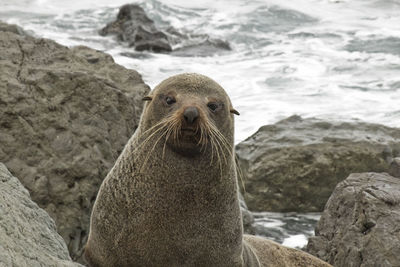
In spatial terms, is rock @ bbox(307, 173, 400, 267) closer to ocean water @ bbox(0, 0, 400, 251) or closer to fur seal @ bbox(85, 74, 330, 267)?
ocean water @ bbox(0, 0, 400, 251)

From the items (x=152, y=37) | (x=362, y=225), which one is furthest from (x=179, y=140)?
(x=152, y=37)

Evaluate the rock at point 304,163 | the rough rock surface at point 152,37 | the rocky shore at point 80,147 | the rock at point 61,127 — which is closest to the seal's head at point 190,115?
the rocky shore at point 80,147

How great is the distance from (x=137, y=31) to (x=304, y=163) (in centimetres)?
1098

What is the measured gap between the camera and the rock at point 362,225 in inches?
250

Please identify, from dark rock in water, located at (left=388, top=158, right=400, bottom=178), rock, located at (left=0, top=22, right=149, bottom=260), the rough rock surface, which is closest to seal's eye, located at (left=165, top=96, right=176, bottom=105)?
rock, located at (left=0, top=22, right=149, bottom=260)

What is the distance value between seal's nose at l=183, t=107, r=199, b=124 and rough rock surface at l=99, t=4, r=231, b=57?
14.2 m

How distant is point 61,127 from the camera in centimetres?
646

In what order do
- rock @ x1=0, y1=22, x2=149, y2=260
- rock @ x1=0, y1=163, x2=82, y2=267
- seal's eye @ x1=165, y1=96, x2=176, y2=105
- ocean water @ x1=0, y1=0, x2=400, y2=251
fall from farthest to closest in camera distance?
ocean water @ x1=0, y1=0, x2=400, y2=251, rock @ x1=0, y1=22, x2=149, y2=260, seal's eye @ x1=165, y1=96, x2=176, y2=105, rock @ x1=0, y1=163, x2=82, y2=267

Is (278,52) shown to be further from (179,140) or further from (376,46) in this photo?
(179,140)

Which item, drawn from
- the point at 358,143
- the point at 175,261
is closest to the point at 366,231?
the point at 175,261

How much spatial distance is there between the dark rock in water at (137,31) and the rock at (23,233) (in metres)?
15.2

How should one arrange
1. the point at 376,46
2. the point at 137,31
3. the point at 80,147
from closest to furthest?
the point at 80,147, the point at 137,31, the point at 376,46

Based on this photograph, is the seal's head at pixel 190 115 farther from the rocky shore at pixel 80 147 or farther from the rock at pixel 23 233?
the rock at pixel 23 233

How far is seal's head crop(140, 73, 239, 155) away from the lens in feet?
14.8
